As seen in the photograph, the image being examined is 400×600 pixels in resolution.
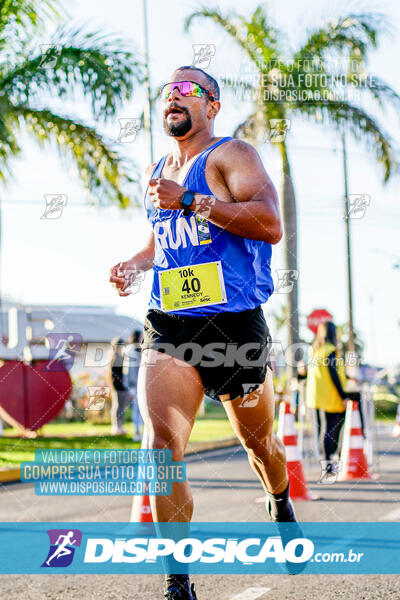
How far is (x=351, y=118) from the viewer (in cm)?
1470

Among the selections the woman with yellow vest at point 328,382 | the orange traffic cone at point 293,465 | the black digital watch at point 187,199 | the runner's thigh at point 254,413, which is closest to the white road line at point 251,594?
the runner's thigh at point 254,413

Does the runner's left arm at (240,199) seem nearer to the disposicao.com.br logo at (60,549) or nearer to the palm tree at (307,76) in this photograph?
the disposicao.com.br logo at (60,549)

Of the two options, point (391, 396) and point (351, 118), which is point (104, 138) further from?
point (391, 396)

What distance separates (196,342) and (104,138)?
28.0 ft

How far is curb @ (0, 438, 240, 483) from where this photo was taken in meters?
8.80

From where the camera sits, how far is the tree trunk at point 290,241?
1405 cm

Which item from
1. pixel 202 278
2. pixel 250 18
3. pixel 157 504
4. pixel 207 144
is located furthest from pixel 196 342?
pixel 250 18

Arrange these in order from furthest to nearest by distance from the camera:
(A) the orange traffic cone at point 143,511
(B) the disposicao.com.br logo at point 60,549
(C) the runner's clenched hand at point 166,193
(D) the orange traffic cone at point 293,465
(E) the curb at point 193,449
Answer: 1. (E) the curb at point 193,449
2. (D) the orange traffic cone at point 293,465
3. (A) the orange traffic cone at point 143,511
4. (B) the disposicao.com.br logo at point 60,549
5. (C) the runner's clenched hand at point 166,193

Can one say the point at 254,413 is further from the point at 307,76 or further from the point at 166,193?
the point at 307,76

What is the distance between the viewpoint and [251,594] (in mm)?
3711

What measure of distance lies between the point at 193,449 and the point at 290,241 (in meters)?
4.23

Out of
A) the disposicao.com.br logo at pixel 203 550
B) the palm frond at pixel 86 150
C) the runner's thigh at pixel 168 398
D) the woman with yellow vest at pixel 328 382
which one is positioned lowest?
the disposicao.com.br logo at pixel 203 550

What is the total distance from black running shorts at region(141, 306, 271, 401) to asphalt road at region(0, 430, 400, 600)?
3.54 ft

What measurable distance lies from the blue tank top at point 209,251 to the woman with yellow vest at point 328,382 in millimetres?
5220
